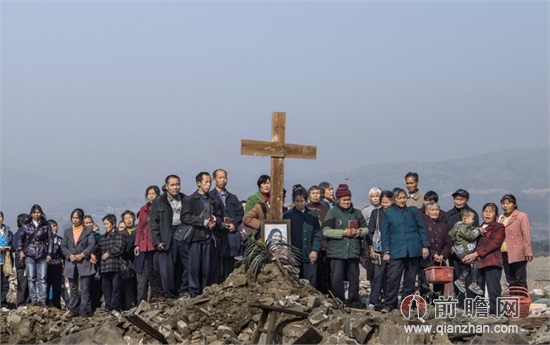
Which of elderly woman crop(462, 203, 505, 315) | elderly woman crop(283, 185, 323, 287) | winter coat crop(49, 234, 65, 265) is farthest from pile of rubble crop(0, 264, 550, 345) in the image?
winter coat crop(49, 234, 65, 265)

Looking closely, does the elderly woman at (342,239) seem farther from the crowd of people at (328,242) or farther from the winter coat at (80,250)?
the winter coat at (80,250)

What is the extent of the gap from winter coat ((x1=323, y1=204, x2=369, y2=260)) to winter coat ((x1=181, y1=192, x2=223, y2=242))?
1.79 meters

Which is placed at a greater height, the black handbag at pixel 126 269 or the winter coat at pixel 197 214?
the winter coat at pixel 197 214

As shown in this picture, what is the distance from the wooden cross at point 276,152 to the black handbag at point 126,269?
3.27 metres

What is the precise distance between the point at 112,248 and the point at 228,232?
8.01 ft

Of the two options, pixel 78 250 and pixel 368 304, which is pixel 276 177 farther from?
pixel 78 250

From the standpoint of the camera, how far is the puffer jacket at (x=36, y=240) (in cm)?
2047

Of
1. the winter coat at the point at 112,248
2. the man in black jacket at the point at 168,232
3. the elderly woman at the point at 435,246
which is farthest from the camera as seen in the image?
the winter coat at the point at 112,248

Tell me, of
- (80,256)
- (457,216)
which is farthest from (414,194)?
(80,256)

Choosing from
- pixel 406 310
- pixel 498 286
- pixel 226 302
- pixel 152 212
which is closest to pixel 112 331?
pixel 226 302

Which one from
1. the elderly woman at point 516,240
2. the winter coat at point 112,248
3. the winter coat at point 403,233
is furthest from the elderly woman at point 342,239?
the winter coat at point 112,248

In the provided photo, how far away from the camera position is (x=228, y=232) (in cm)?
1862

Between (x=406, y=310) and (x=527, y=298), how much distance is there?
2.23 metres

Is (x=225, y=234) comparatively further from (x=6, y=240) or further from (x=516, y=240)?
(x=6, y=240)
